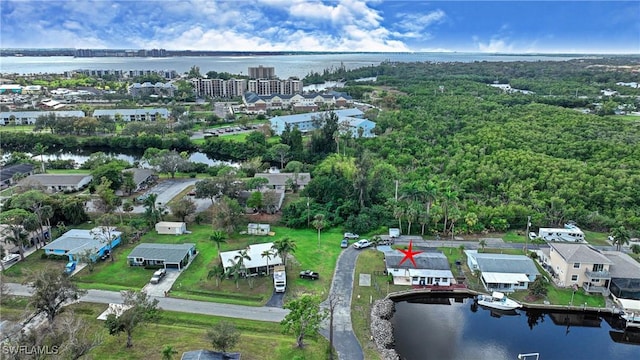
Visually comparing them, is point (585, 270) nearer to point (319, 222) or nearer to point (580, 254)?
point (580, 254)

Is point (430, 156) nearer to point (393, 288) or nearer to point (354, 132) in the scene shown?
point (354, 132)

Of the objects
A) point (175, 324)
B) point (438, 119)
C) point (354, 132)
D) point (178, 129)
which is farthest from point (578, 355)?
point (178, 129)

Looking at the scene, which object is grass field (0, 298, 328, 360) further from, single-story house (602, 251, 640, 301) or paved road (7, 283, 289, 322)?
single-story house (602, 251, 640, 301)

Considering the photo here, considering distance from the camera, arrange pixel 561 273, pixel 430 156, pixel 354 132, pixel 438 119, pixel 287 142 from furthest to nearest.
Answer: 1. pixel 438 119
2. pixel 354 132
3. pixel 287 142
4. pixel 430 156
5. pixel 561 273

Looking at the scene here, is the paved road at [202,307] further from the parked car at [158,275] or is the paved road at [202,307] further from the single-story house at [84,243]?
the single-story house at [84,243]

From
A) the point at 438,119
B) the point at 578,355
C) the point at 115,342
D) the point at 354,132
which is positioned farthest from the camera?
the point at 438,119

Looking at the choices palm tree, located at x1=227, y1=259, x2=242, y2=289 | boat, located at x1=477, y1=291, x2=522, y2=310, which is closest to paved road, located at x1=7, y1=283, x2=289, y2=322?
palm tree, located at x1=227, y1=259, x2=242, y2=289
